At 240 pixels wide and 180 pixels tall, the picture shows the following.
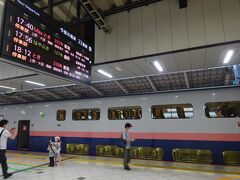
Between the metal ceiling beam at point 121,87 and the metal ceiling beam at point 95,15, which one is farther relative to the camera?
the metal ceiling beam at point 121,87

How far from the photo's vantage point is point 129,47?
16.4ft

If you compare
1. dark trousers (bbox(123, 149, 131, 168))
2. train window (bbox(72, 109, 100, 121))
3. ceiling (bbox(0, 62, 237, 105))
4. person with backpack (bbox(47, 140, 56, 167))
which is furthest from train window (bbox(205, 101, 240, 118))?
person with backpack (bbox(47, 140, 56, 167))

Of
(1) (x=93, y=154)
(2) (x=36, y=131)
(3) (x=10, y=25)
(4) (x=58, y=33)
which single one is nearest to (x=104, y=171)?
(1) (x=93, y=154)

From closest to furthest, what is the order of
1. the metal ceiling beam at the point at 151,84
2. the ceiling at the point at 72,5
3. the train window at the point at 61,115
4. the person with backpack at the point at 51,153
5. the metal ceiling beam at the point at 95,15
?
the metal ceiling beam at the point at 95,15 → the ceiling at the point at 72,5 → the metal ceiling beam at the point at 151,84 → the person with backpack at the point at 51,153 → the train window at the point at 61,115

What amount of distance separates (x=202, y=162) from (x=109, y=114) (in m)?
3.94

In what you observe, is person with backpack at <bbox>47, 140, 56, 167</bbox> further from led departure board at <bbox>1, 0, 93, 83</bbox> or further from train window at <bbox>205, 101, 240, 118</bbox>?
train window at <bbox>205, 101, 240, 118</bbox>

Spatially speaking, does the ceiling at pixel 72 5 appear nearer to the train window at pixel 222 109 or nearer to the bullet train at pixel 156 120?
the bullet train at pixel 156 120

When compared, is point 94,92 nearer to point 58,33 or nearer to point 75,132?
point 75,132

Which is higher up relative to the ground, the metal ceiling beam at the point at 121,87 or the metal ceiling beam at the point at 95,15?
the metal ceiling beam at the point at 95,15

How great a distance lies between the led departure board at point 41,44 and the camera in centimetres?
298

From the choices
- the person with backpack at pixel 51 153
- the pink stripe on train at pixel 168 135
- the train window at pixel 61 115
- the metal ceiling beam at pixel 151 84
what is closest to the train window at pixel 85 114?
the train window at pixel 61 115

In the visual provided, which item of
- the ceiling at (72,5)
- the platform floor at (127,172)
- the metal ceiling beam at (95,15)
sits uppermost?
the ceiling at (72,5)

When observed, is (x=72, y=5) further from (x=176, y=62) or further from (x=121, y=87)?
(x=121, y=87)

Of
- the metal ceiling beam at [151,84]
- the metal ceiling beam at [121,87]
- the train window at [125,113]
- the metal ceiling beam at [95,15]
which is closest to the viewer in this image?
the metal ceiling beam at [95,15]
